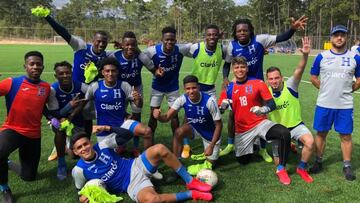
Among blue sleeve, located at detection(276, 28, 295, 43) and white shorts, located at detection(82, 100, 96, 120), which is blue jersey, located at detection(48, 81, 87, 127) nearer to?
white shorts, located at detection(82, 100, 96, 120)

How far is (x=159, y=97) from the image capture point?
24.2ft

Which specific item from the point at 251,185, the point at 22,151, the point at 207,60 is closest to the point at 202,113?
the point at 251,185

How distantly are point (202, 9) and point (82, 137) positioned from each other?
241 feet

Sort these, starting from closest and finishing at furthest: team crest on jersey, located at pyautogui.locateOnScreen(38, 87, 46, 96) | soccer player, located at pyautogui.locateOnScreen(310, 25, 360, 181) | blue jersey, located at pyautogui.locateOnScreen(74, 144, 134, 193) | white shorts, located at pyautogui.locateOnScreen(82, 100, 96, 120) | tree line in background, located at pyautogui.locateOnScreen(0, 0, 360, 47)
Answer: blue jersey, located at pyautogui.locateOnScreen(74, 144, 134, 193) → team crest on jersey, located at pyautogui.locateOnScreen(38, 87, 46, 96) → soccer player, located at pyautogui.locateOnScreen(310, 25, 360, 181) → white shorts, located at pyautogui.locateOnScreen(82, 100, 96, 120) → tree line in background, located at pyautogui.locateOnScreen(0, 0, 360, 47)

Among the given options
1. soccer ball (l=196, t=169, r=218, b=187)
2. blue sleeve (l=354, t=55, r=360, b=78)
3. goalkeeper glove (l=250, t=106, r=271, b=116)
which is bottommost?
soccer ball (l=196, t=169, r=218, b=187)

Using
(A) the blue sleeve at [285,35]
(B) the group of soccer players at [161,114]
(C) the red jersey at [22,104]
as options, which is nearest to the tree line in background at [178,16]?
(A) the blue sleeve at [285,35]

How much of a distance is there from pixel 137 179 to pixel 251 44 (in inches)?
133

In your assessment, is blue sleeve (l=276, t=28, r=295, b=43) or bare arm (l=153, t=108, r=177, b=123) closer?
bare arm (l=153, t=108, r=177, b=123)

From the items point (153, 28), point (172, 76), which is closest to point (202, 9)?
point (153, 28)

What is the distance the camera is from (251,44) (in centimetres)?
669

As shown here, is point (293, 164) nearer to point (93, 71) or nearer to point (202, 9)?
point (93, 71)

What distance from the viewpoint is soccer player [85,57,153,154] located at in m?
5.62

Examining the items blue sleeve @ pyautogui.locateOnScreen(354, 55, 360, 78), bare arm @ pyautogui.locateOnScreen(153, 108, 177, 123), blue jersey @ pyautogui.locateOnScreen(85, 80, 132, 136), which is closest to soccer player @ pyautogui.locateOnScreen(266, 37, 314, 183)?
blue sleeve @ pyautogui.locateOnScreen(354, 55, 360, 78)

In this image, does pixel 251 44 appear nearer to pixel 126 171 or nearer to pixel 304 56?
pixel 304 56
